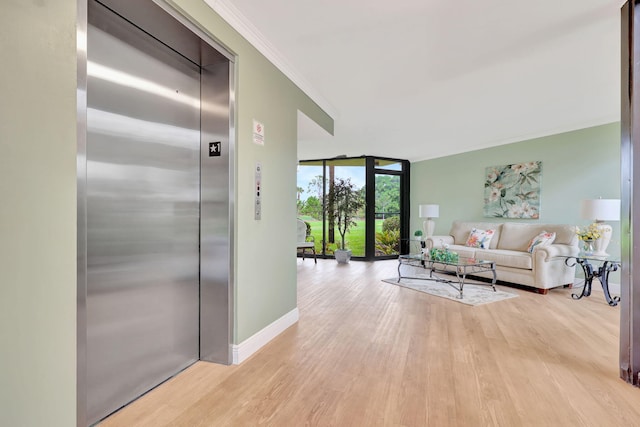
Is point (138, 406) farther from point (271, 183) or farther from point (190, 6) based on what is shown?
point (190, 6)

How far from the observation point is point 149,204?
78.0 inches

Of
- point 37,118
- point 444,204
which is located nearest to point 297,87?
point 37,118

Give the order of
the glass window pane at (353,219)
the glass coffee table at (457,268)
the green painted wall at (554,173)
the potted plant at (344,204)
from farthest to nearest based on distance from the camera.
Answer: the glass window pane at (353,219)
the potted plant at (344,204)
the green painted wall at (554,173)
the glass coffee table at (457,268)

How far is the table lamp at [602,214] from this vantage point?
3.96m

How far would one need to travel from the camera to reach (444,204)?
284 inches

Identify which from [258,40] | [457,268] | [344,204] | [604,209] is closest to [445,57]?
[258,40]

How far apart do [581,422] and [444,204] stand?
19.2ft

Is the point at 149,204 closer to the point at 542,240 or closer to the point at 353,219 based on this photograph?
the point at 542,240

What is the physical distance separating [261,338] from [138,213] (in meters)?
1.35

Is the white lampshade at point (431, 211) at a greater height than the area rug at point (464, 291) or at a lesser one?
greater

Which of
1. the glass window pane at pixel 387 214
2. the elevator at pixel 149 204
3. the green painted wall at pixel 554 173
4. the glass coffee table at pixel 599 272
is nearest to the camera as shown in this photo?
the elevator at pixel 149 204

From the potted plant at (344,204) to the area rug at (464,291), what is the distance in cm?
228

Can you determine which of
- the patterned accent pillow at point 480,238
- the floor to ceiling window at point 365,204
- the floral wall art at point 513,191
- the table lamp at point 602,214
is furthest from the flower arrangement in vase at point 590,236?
the floor to ceiling window at point 365,204

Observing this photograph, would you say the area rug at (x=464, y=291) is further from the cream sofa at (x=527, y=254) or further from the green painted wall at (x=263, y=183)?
the green painted wall at (x=263, y=183)
